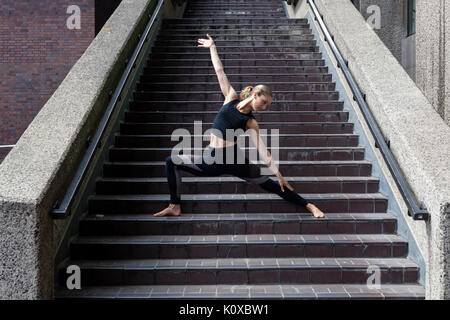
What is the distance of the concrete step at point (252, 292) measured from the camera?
3346 mm

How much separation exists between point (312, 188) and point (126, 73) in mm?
2838

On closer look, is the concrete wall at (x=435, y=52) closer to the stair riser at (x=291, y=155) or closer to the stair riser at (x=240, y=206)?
the stair riser at (x=291, y=155)

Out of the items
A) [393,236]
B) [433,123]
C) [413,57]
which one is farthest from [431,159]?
[413,57]

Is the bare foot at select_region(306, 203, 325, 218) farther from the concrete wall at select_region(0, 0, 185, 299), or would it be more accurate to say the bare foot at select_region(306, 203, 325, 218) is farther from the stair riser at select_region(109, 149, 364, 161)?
the concrete wall at select_region(0, 0, 185, 299)

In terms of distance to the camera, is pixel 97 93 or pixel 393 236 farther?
pixel 97 93

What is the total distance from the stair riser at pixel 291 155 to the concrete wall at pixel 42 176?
→ 2.20ft

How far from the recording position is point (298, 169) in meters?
4.86

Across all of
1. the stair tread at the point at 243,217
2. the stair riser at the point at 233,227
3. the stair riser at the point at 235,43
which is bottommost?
the stair riser at the point at 233,227

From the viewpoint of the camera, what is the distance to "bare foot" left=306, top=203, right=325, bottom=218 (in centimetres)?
410

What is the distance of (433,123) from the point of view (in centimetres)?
399

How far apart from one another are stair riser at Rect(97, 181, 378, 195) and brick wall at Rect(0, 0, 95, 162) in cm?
486
